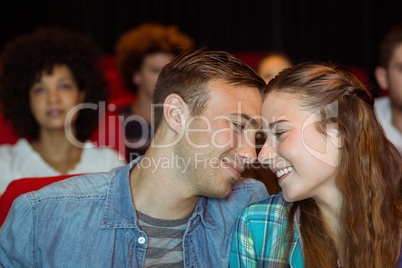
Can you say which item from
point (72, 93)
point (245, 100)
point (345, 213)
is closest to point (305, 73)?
point (245, 100)

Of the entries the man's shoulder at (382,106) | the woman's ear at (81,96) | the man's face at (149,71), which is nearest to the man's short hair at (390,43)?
the man's shoulder at (382,106)

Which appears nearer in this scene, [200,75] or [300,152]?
[300,152]

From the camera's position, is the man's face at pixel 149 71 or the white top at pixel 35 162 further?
the man's face at pixel 149 71

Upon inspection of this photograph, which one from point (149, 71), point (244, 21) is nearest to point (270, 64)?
point (149, 71)

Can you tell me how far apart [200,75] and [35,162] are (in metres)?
1.11

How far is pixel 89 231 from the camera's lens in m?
1.38

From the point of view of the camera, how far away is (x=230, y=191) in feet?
5.00

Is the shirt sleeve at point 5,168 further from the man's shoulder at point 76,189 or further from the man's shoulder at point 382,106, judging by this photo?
the man's shoulder at point 382,106

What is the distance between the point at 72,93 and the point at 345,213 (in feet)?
4.80

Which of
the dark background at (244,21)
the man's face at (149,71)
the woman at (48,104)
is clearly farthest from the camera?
the dark background at (244,21)

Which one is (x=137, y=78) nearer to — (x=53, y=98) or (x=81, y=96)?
(x=81, y=96)

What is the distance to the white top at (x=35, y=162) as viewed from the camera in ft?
7.38

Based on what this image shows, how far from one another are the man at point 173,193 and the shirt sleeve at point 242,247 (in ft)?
0.07

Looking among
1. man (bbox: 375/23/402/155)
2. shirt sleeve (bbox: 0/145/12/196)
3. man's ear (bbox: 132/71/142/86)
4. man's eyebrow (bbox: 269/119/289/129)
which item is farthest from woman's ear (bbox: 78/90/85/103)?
man (bbox: 375/23/402/155)
